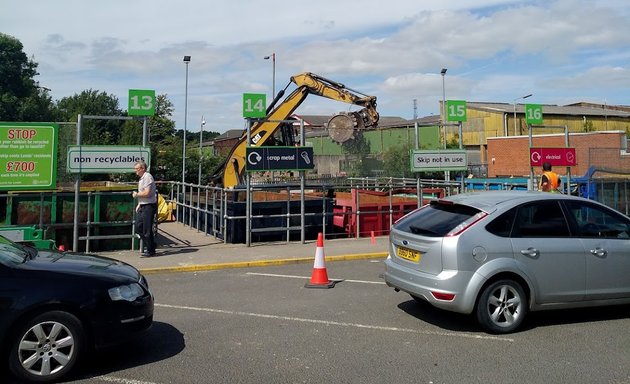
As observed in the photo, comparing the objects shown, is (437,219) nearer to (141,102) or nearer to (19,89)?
(141,102)

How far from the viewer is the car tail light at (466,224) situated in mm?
6031

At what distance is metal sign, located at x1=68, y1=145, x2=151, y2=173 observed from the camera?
10789 millimetres

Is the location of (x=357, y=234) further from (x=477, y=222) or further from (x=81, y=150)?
(x=477, y=222)

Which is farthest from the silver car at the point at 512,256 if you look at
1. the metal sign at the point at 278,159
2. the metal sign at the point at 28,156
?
the metal sign at the point at 28,156

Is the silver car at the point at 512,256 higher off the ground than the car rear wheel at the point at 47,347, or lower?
higher

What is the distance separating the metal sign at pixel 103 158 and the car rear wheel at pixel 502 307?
7684 mm

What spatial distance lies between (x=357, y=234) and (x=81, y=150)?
679 cm

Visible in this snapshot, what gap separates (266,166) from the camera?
12.3 meters

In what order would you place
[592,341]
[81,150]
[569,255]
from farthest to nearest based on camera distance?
[81,150], [569,255], [592,341]

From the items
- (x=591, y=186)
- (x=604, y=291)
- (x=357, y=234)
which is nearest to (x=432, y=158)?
(x=357, y=234)

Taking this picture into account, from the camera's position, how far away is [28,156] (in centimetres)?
1047

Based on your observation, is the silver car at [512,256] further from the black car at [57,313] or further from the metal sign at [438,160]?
the metal sign at [438,160]

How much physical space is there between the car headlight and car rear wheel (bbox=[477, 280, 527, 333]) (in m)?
3.52

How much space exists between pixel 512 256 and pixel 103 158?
816 cm
